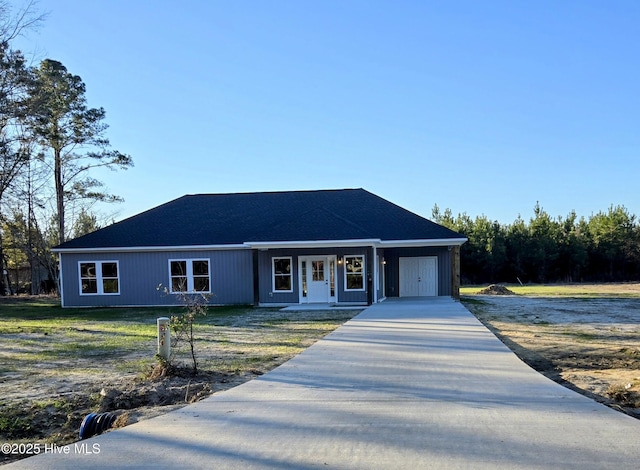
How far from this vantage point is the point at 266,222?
23.8m

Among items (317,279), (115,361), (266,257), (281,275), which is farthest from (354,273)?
(115,361)

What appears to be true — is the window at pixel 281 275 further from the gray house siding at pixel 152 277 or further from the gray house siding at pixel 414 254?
the gray house siding at pixel 414 254

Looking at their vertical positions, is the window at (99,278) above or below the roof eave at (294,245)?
below

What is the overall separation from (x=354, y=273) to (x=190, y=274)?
7.16m

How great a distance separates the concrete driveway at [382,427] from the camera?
386 centimetres

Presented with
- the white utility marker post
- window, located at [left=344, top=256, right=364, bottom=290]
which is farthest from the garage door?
the white utility marker post

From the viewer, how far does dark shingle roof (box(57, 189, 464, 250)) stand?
68.0 ft

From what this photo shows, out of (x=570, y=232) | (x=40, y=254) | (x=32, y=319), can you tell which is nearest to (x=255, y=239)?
(x=32, y=319)

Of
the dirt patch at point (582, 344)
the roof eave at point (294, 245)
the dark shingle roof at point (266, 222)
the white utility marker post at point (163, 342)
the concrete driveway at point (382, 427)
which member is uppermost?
the dark shingle roof at point (266, 222)

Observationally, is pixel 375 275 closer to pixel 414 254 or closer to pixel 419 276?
pixel 414 254

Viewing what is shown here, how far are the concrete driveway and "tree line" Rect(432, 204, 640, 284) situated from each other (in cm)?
3761

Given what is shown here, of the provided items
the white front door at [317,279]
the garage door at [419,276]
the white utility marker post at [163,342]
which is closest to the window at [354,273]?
the white front door at [317,279]

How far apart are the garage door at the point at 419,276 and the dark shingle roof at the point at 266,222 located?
5.72ft

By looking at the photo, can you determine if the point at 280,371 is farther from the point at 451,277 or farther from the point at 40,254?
the point at 40,254
